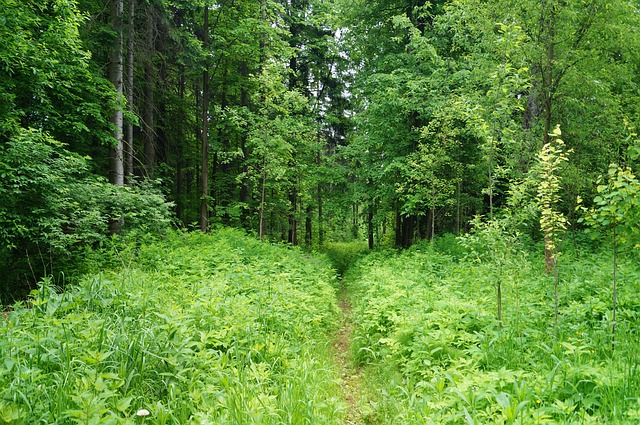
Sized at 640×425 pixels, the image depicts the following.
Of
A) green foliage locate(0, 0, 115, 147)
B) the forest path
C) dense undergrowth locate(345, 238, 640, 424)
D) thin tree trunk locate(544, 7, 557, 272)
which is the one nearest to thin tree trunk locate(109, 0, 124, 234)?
green foliage locate(0, 0, 115, 147)

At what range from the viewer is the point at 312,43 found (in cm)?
2070

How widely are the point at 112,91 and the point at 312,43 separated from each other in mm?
14672

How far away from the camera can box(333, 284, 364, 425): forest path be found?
3971mm

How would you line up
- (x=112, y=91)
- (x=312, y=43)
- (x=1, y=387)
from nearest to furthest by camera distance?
(x=1, y=387) → (x=112, y=91) → (x=312, y=43)

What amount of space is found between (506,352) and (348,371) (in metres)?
2.35

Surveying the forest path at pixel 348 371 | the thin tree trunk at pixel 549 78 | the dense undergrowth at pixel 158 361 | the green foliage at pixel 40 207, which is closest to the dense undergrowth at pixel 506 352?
the forest path at pixel 348 371

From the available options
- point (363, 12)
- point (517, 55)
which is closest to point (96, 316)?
point (517, 55)

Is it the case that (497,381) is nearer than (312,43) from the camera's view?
Yes

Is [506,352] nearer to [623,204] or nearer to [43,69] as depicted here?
[623,204]

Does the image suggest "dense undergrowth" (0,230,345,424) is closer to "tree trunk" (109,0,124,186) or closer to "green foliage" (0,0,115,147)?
"green foliage" (0,0,115,147)

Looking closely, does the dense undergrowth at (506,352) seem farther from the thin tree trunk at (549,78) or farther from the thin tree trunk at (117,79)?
the thin tree trunk at (117,79)

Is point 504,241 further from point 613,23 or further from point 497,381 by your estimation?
point 613,23

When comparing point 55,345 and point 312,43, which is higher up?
point 312,43

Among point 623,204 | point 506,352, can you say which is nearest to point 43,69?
point 506,352
